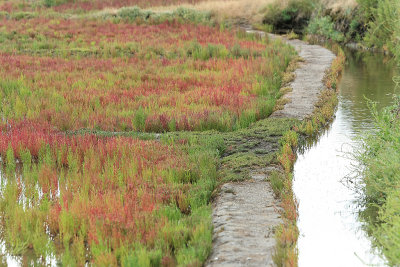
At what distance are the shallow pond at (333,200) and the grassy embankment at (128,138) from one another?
56cm

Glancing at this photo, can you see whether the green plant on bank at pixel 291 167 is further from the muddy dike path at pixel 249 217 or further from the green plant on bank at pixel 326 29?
the green plant on bank at pixel 326 29

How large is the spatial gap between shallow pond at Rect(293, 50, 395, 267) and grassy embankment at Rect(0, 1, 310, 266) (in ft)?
1.84

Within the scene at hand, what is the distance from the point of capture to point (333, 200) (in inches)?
328

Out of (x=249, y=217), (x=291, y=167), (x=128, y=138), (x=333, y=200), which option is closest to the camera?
(x=249, y=217)

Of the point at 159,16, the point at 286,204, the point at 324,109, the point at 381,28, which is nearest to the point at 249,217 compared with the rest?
the point at 286,204

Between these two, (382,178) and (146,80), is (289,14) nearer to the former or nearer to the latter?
(146,80)

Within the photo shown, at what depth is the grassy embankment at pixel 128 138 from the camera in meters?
6.50

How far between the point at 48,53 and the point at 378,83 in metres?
10.4

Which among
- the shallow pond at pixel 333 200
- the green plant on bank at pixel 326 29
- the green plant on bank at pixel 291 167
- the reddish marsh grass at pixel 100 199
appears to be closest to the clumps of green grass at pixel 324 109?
the green plant on bank at pixel 291 167

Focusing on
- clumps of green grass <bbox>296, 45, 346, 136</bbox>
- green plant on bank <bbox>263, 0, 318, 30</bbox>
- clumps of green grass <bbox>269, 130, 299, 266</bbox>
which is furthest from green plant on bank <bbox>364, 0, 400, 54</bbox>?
clumps of green grass <bbox>269, 130, 299, 266</bbox>

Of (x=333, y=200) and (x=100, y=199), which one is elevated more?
(x=100, y=199)

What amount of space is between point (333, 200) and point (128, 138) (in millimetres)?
3643

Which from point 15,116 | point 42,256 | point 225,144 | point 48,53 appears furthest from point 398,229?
point 48,53

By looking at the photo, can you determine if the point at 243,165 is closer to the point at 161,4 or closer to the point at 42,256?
the point at 42,256
